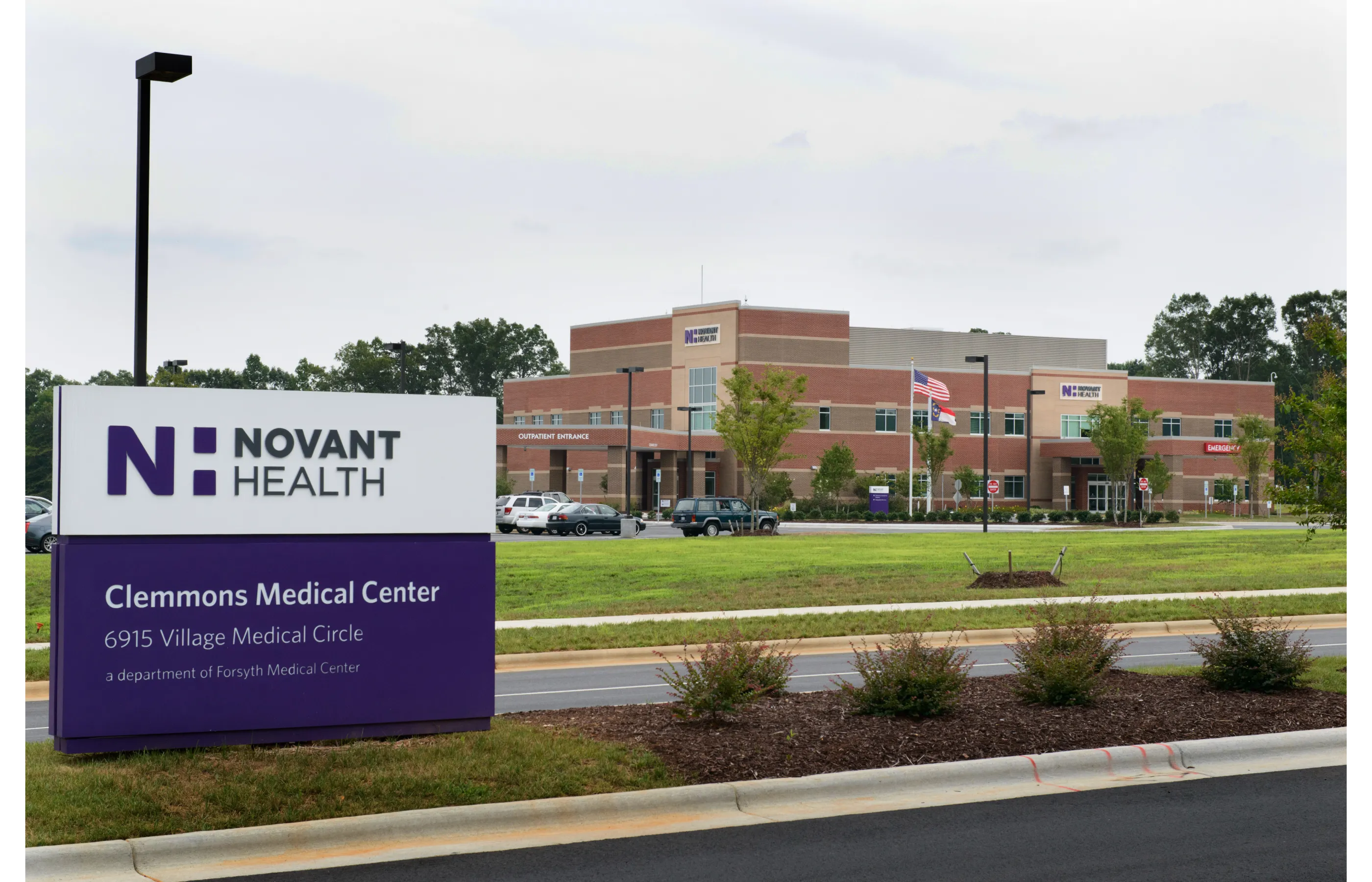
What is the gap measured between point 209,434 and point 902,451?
8002 centimetres

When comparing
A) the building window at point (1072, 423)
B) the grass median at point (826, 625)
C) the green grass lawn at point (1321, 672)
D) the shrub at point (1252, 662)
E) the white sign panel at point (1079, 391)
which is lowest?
the grass median at point (826, 625)

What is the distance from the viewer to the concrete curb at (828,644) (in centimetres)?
1564

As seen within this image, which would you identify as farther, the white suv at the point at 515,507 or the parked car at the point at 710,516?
the white suv at the point at 515,507

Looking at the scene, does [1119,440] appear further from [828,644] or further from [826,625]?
[828,644]

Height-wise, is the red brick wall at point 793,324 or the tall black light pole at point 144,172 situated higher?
the red brick wall at point 793,324

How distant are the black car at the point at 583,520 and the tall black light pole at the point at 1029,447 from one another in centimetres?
3121

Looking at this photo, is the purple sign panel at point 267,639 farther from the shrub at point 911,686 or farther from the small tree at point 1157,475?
the small tree at point 1157,475

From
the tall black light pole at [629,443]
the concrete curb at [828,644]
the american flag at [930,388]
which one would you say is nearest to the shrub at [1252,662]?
the concrete curb at [828,644]

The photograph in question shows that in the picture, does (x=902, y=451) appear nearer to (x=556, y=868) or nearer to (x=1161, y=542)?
(x=1161, y=542)

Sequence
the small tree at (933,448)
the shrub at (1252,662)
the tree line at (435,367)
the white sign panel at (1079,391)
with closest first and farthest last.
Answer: the shrub at (1252,662) → the small tree at (933,448) → the white sign panel at (1079,391) → the tree line at (435,367)

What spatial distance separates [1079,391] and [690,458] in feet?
110

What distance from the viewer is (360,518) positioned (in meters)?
9.45

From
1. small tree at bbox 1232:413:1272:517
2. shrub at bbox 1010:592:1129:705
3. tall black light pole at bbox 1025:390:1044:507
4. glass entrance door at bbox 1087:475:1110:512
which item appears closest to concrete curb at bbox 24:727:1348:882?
shrub at bbox 1010:592:1129:705
